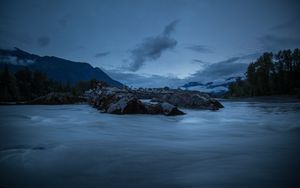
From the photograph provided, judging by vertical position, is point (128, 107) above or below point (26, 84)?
below

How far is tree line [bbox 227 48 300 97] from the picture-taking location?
180 ft

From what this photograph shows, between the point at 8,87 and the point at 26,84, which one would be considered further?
the point at 26,84

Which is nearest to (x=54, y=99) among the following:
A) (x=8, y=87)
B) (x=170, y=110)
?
(x=170, y=110)

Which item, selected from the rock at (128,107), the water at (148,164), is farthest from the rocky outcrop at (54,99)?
the water at (148,164)

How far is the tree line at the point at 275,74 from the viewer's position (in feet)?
180

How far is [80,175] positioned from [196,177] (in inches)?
53.6

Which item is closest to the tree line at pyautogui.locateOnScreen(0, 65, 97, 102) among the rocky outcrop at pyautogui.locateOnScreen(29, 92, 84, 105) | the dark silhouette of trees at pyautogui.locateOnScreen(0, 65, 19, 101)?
the dark silhouette of trees at pyautogui.locateOnScreen(0, 65, 19, 101)

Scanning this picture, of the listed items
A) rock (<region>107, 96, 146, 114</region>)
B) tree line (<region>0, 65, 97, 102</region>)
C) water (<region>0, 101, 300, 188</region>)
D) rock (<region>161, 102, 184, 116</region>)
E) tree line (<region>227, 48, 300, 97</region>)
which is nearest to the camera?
water (<region>0, 101, 300, 188</region>)

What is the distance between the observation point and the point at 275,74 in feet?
188

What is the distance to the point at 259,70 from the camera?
5816cm

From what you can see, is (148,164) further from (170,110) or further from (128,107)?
(128,107)

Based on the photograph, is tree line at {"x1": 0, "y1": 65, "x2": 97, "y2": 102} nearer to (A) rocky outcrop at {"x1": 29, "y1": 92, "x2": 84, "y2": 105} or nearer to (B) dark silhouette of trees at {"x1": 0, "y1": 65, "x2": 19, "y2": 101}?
(B) dark silhouette of trees at {"x1": 0, "y1": 65, "x2": 19, "y2": 101}

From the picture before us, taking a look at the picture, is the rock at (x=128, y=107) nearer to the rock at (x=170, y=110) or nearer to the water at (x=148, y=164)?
the rock at (x=170, y=110)

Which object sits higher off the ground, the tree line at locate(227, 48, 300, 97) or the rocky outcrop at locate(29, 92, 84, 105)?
the tree line at locate(227, 48, 300, 97)
